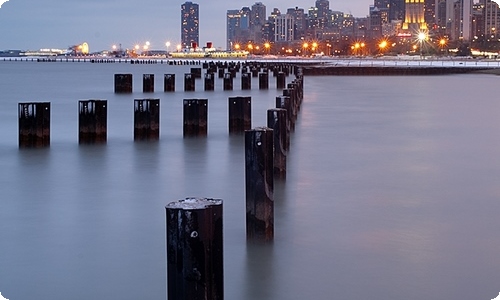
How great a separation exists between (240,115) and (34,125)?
4.62 meters

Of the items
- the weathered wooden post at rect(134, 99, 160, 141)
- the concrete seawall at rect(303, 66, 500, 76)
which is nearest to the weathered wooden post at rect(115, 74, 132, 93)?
the weathered wooden post at rect(134, 99, 160, 141)

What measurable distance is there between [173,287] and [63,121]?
18405mm

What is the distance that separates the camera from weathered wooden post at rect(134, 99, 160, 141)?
1686 centimetres

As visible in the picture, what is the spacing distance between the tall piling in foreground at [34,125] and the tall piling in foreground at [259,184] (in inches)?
325

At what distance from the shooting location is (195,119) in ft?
58.4

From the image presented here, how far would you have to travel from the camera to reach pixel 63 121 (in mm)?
22750

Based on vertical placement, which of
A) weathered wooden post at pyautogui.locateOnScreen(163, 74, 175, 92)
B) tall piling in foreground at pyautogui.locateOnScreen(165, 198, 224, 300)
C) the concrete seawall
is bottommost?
tall piling in foreground at pyautogui.locateOnScreen(165, 198, 224, 300)

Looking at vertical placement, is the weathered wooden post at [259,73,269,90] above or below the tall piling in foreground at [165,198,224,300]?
above

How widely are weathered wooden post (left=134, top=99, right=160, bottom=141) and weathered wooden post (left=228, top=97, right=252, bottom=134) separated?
5.65 feet

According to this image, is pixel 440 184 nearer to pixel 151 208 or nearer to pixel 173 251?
pixel 151 208

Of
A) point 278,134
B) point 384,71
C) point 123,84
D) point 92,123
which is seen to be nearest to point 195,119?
point 92,123

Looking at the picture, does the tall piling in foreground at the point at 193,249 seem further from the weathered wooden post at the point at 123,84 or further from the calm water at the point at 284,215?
the weathered wooden post at the point at 123,84

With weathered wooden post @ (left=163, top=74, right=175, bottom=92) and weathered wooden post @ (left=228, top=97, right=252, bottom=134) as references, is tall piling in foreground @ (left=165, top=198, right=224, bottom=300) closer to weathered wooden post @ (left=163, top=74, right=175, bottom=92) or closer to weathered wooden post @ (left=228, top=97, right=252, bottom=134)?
weathered wooden post @ (left=228, top=97, right=252, bottom=134)

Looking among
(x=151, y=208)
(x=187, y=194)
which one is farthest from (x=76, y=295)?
(x=187, y=194)
